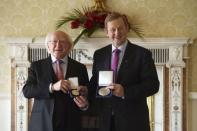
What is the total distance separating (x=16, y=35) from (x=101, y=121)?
6.99 ft

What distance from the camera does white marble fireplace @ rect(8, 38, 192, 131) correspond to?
3.62m

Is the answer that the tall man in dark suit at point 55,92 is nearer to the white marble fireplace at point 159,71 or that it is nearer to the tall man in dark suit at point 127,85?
the tall man in dark suit at point 127,85

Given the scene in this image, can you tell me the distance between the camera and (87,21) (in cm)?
360

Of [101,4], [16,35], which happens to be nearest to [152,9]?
[101,4]

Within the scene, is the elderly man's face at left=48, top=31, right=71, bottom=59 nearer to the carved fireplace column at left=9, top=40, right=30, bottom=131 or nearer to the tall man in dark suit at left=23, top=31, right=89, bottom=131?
the tall man in dark suit at left=23, top=31, right=89, bottom=131

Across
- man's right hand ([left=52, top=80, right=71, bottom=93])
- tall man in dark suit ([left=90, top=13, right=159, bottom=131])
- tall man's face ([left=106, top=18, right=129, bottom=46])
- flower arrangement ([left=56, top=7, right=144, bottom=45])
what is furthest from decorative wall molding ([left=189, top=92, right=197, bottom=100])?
man's right hand ([left=52, top=80, right=71, bottom=93])

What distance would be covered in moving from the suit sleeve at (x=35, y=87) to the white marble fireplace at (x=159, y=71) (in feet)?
5.61

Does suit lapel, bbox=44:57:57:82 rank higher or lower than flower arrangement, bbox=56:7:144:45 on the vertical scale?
lower

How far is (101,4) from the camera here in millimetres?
3652

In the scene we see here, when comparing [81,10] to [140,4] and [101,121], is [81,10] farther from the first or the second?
[101,121]

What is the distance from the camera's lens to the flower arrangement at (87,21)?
3596 mm

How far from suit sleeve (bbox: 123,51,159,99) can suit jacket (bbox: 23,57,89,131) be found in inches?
12.4

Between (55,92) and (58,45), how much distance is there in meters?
0.25

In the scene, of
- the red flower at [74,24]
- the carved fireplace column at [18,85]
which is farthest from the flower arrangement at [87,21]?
the carved fireplace column at [18,85]
